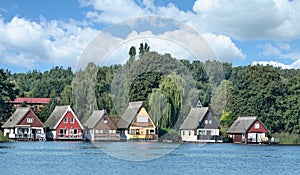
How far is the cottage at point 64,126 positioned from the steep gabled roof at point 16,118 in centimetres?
323

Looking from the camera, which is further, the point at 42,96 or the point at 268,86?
the point at 42,96

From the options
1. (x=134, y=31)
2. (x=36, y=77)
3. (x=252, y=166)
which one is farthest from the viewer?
(x=36, y=77)

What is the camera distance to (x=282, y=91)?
70688 millimetres

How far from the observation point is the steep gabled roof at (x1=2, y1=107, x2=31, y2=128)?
227 ft

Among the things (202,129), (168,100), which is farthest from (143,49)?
(202,129)

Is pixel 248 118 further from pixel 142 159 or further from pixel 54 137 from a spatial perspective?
pixel 142 159

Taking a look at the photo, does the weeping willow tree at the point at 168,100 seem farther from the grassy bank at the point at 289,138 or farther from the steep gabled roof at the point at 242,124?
the grassy bank at the point at 289,138

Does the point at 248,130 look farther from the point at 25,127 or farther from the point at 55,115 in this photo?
the point at 25,127

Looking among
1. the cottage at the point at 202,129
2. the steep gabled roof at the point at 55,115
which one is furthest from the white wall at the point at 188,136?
the steep gabled roof at the point at 55,115

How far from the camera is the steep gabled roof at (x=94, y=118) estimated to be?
64969 millimetres

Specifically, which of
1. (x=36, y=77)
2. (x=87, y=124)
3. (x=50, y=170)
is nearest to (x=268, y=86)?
(x=87, y=124)

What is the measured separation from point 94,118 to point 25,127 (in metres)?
8.29

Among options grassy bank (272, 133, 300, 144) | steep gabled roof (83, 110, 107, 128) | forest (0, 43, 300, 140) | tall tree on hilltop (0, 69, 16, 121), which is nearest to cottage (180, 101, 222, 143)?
forest (0, 43, 300, 140)

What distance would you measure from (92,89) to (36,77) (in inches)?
4564
